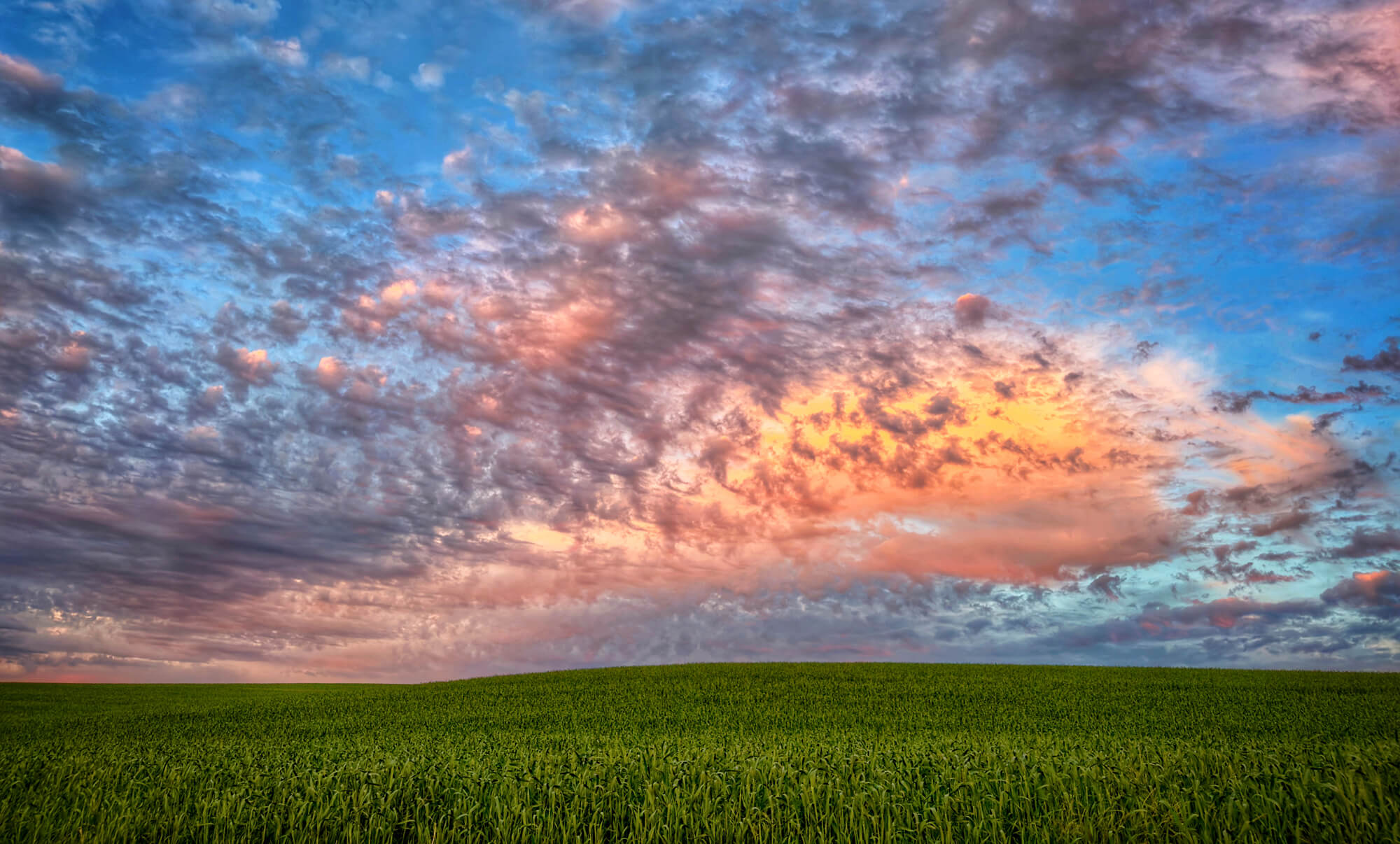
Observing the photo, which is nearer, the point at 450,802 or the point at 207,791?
the point at 450,802

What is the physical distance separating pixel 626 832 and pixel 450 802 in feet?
7.48

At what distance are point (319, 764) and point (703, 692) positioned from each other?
2128 centimetres

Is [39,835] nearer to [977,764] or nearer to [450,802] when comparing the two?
[450,802]

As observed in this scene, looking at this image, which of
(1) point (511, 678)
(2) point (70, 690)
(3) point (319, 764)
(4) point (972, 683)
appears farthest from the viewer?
(2) point (70, 690)

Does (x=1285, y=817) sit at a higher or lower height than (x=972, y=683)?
higher

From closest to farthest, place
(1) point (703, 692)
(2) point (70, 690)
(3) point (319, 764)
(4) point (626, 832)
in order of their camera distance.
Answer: (4) point (626, 832) → (3) point (319, 764) → (1) point (703, 692) → (2) point (70, 690)

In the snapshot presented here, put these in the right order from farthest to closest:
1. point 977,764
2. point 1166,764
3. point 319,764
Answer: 1. point 319,764
2. point 977,764
3. point 1166,764

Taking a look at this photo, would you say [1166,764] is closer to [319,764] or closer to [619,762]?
[619,762]

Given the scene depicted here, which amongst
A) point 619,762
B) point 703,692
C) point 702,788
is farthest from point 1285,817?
point 703,692

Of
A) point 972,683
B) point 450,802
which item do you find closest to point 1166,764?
point 450,802

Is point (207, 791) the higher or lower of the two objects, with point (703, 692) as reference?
higher

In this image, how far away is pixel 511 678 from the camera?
42.4 meters

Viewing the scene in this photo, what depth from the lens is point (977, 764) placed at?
10203 millimetres

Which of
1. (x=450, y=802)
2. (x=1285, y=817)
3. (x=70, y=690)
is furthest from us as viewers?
(x=70, y=690)
